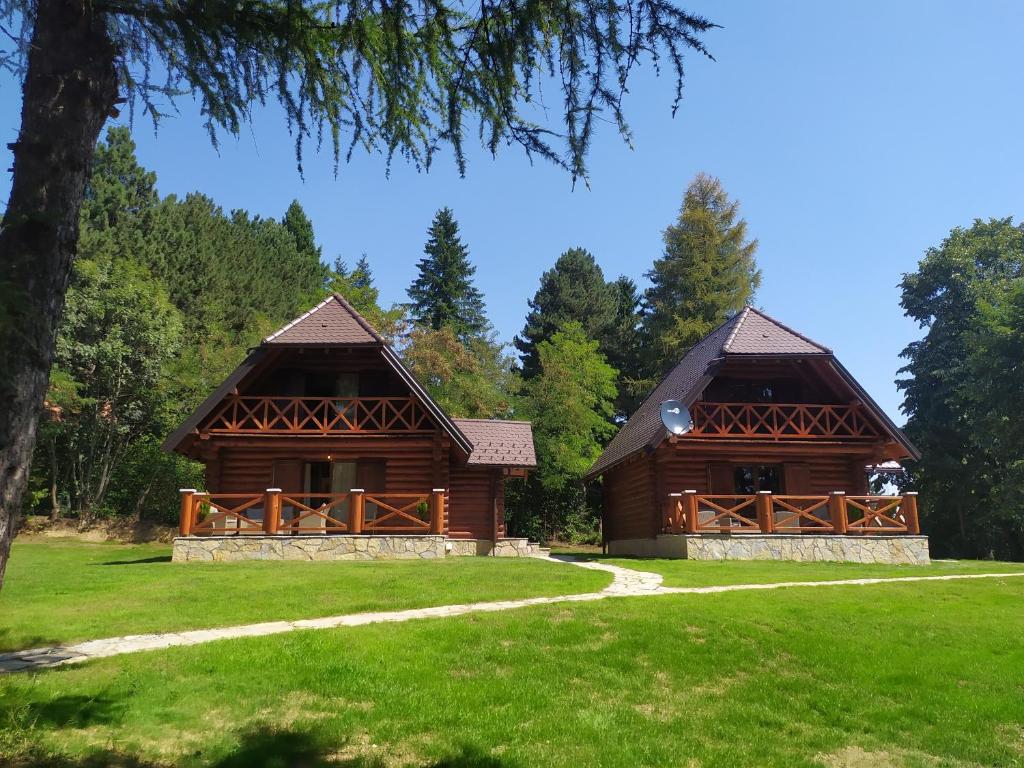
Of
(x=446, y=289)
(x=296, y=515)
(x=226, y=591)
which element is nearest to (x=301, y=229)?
(x=446, y=289)

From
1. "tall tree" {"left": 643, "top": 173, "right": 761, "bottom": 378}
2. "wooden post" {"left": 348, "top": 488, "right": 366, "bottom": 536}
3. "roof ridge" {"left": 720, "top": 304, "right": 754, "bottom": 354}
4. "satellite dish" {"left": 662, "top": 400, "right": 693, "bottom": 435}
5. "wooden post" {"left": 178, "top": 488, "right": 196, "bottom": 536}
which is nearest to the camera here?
"wooden post" {"left": 178, "top": 488, "right": 196, "bottom": 536}

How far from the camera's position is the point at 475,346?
3619 cm

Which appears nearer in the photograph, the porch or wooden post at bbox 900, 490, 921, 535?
the porch

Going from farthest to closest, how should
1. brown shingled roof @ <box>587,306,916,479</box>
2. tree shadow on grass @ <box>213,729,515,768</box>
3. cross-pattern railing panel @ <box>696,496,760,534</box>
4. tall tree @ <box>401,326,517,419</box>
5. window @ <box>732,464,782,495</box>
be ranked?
tall tree @ <box>401,326,517,419</box>
window @ <box>732,464,782,495</box>
brown shingled roof @ <box>587,306,916,479</box>
cross-pattern railing panel @ <box>696,496,760,534</box>
tree shadow on grass @ <box>213,729,515,768</box>

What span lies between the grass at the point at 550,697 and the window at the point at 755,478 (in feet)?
39.7

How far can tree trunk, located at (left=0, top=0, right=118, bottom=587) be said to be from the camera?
11.6 feet

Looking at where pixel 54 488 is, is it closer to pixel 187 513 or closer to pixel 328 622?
pixel 187 513

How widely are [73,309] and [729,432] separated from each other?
22199 mm

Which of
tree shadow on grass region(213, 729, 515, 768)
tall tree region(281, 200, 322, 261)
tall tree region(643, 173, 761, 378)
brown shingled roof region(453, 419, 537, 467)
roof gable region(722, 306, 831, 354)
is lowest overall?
tree shadow on grass region(213, 729, 515, 768)

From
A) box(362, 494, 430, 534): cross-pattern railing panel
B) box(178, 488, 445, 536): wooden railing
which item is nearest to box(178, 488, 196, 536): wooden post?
box(178, 488, 445, 536): wooden railing

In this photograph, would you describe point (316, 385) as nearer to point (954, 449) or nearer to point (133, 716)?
point (133, 716)

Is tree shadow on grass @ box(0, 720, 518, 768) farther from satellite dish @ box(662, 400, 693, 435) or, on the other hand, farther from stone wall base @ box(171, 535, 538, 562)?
satellite dish @ box(662, 400, 693, 435)

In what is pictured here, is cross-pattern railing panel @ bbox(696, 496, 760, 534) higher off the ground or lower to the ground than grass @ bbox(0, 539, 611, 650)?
higher

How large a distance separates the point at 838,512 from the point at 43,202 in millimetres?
17092
